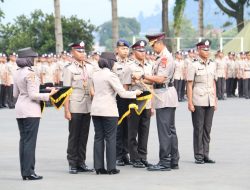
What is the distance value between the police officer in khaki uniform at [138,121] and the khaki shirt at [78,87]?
2.97 ft

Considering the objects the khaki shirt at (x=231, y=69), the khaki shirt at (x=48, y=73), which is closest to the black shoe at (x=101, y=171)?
the khaki shirt at (x=48, y=73)

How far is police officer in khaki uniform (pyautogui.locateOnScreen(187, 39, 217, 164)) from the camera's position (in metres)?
14.8

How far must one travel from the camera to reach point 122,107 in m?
14.5

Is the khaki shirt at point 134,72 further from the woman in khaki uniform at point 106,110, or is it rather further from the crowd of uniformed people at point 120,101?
the woman in khaki uniform at point 106,110

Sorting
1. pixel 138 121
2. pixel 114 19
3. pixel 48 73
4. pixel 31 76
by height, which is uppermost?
pixel 114 19

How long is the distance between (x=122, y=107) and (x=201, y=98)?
4.29ft

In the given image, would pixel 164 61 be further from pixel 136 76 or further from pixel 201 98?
pixel 201 98

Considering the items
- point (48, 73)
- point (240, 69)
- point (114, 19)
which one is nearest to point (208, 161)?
point (48, 73)

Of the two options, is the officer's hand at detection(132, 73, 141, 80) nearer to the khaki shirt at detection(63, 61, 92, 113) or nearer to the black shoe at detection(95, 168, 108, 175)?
the khaki shirt at detection(63, 61, 92, 113)

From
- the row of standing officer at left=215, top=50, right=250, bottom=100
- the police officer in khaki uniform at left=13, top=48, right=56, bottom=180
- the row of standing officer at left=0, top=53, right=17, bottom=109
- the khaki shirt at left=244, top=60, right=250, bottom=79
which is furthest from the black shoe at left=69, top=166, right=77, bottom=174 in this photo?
the khaki shirt at left=244, top=60, right=250, bottom=79

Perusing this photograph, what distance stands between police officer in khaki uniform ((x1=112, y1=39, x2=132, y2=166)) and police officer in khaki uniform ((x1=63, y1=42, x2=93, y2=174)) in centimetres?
87

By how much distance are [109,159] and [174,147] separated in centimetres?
120

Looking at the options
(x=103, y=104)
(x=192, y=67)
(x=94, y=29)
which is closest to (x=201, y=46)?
(x=192, y=67)

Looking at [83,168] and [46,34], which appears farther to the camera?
[46,34]
